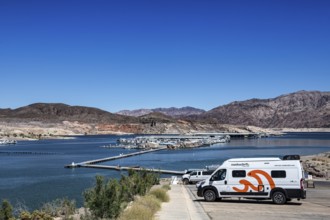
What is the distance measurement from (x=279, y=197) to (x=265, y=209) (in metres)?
2.05

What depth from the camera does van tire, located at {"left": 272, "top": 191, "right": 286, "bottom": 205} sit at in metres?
22.8

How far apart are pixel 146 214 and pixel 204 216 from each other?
372 cm

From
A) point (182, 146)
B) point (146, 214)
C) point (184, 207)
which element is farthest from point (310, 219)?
point (182, 146)

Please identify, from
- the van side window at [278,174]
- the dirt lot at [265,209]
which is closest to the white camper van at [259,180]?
the van side window at [278,174]

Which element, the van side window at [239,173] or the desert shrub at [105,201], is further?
the van side window at [239,173]

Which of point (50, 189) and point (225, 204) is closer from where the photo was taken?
point (225, 204)

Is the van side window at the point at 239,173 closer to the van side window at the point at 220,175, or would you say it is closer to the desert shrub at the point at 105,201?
the van side window at the point at 220,175

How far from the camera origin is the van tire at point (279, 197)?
22.8 m

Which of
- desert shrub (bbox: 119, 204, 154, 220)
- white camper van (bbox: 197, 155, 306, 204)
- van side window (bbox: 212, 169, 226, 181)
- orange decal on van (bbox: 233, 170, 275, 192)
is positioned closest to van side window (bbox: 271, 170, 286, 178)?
white camper van (bbox: 197, 155, 306, 204)

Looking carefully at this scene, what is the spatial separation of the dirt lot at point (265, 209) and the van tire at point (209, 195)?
1.10 feet

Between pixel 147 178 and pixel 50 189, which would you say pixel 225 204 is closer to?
pixel 147 178

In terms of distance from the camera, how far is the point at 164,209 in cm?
2019

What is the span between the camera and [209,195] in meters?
24.1

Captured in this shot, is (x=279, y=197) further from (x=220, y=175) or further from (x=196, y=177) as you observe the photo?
(x=196, y=177)
